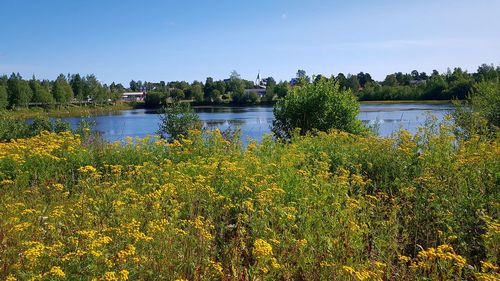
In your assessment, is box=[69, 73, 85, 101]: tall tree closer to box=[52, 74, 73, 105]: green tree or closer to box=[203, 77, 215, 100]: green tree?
box=[52, 74, 73, 105]: green tree

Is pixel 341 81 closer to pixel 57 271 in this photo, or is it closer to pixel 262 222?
pixel 262 222

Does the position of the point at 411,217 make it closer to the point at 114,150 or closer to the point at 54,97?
the point at 114,150

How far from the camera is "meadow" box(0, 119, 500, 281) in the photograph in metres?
2.87

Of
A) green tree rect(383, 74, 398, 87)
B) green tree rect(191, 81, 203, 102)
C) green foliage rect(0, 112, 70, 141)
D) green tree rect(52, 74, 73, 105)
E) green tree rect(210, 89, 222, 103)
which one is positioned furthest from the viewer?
green tree rect(383, 74, 398, 87)

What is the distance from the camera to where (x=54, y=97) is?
96375mm

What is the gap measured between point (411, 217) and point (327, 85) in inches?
333

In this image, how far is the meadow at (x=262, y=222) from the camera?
9.41 ft

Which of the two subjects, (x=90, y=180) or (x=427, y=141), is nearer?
(x=90, y=180)

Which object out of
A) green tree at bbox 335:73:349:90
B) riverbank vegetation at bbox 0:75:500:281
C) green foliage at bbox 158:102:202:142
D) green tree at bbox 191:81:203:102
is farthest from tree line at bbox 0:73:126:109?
riverbank vegetation at bbox 0:75:500:281

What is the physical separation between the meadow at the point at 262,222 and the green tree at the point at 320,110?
5648 mm

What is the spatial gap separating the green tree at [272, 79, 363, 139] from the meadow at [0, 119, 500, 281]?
18.5 feet

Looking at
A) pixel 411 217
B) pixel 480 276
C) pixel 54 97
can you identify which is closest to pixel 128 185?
pixel 411 217

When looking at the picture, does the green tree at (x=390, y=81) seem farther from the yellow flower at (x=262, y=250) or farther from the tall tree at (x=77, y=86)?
the yellow flower at (x=262, y=250)

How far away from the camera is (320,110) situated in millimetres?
12078
